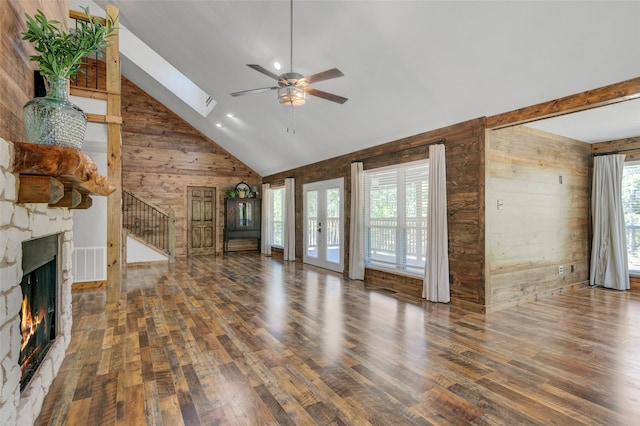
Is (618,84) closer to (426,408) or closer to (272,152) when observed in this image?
(426,408)

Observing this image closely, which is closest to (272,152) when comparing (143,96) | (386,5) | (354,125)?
(354,125)

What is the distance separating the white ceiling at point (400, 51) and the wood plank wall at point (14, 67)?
2.45 metres

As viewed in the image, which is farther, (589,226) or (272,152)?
(272,152)

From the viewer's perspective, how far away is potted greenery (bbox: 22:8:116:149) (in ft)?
5.74

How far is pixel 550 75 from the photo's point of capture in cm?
330

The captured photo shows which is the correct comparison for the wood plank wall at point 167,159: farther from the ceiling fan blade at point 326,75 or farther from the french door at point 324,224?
the ceiling fan blade at point 326,75

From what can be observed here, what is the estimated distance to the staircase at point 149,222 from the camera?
28.0 ft

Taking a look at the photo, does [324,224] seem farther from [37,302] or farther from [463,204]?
[37,302]

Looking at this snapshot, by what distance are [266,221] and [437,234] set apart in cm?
619

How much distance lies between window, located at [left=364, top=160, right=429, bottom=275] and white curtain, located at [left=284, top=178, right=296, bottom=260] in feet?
9.56

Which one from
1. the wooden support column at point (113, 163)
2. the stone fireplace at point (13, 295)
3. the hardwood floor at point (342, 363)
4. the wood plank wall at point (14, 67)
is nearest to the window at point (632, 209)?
the hardwood floor at point (342, 363)

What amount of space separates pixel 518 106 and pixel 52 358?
16.9ft

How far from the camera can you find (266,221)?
9.89 m

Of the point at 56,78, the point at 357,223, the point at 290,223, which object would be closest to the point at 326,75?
the point at 56,78
